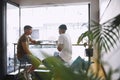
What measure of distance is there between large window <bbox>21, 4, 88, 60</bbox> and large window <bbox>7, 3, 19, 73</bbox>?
296 mm

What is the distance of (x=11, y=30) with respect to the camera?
5.26 meters

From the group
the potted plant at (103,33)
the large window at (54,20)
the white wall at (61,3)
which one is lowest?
the potted plant at (103,33)

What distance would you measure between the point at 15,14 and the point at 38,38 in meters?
1.00

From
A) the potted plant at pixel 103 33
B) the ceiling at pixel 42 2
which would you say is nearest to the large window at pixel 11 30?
the ceiling at pixel 42 2

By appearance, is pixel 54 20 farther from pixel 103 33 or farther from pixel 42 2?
pixel 103 33

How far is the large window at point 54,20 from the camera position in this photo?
220 inches

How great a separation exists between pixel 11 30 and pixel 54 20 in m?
1.29

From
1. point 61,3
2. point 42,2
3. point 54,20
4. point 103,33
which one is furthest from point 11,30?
point 103,33

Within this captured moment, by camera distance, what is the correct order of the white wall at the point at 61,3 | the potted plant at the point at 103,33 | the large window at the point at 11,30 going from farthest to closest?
the white wall at the point at 61,3, the large window at the point at 11,30, the potted plant at the point at 103,33

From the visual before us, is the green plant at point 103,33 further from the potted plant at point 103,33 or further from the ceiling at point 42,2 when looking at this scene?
the ceiling at point 42,2

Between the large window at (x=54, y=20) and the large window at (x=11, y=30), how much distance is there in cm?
30

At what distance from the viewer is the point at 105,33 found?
1215mm

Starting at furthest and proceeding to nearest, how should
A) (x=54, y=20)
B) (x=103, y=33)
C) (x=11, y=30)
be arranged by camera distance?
(x=54, y=20) → (x=11, y=30) → (x=103, y=33)

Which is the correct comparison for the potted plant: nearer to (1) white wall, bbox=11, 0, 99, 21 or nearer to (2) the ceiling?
(1) white wall, bbox=11, 0, 99, 21
